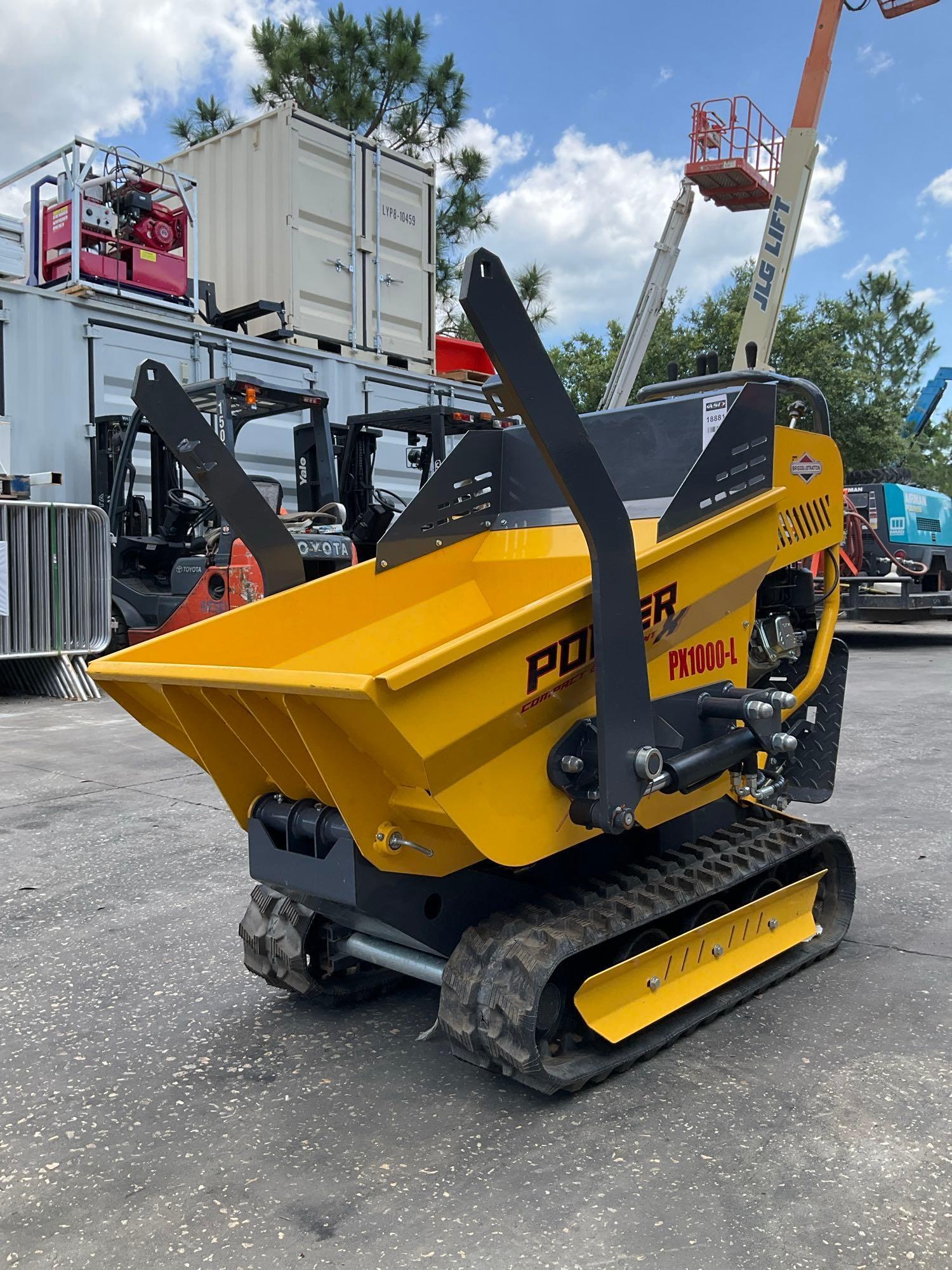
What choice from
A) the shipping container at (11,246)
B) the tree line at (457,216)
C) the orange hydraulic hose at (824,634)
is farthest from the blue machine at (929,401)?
the orange hydraulic hose at (824,634)

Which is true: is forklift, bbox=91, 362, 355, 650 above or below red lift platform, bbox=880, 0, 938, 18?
below

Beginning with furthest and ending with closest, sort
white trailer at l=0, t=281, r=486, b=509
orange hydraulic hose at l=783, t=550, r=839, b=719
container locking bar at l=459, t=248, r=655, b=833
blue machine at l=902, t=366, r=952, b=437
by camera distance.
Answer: blue machine at l=902, t=366, r=952, b=437
white trailer at l=0, t=281, r=486, b=509
orange hydraulic hose at l=783, t=550, r=839, b=719
container locking bar at l=459, t=248, r=655, b=833

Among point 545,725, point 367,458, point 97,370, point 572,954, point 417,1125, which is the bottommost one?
point 417,1125

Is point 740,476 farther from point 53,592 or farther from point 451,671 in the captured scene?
point 53,592

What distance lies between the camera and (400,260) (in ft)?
42.8

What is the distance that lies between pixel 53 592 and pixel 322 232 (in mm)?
5351

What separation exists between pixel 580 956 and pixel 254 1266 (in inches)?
42.4

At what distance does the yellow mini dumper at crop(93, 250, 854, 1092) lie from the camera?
Answer: 2.38 m

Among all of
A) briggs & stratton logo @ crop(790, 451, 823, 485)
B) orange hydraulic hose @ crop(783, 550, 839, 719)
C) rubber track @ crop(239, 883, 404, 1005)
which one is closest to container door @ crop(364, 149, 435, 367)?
orange hydraulic hose @ crop(783, 550, 839, 719)

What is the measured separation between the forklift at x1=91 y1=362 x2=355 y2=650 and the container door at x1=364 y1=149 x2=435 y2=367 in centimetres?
309

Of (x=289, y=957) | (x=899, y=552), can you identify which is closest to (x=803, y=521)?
(x=289, y=957)

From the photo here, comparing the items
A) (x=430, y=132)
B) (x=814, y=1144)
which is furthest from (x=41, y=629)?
(x=430, y=132)

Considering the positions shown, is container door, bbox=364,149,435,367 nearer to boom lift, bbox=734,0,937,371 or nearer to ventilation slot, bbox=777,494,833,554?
boom lift, bbox=734,0,937,371

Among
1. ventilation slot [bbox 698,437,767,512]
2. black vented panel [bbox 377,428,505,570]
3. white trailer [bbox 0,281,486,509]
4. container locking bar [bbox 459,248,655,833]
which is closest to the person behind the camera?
container locking bar [bbox 459,248,655,833]
